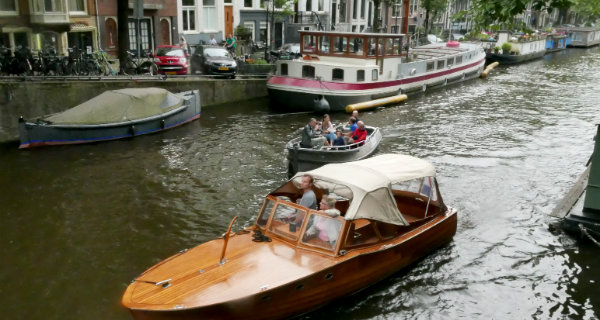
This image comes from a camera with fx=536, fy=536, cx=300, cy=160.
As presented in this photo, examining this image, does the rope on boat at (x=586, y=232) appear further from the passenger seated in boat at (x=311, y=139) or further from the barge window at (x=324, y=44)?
the barge window at (x=324, y=44)

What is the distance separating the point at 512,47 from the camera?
47688mm

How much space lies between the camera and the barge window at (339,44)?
88.8ft

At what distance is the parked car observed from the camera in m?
26.5

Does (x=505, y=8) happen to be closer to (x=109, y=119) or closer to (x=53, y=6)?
(x=109, y=119)

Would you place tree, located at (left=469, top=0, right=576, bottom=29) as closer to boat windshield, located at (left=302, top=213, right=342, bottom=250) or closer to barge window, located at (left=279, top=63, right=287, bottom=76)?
boat windshield, located at (left=302, top=213, right=342, bottom=250)

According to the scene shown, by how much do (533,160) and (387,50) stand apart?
37.4 feet

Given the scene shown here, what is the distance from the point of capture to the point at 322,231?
9.40m

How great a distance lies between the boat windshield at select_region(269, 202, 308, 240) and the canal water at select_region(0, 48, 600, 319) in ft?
4.79

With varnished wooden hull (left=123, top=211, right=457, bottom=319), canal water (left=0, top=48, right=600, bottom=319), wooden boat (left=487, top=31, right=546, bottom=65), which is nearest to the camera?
varnished wooden hull (left=123, top=211, right=457, bottom=319)

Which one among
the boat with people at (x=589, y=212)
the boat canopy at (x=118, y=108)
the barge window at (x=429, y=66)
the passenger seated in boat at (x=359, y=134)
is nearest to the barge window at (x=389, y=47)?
the barge window at (x=429, y=66)

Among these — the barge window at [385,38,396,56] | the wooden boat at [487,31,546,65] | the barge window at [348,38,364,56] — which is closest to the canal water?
the barge window at [348,38,364,56]

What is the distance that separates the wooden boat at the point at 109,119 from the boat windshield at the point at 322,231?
39.6ft

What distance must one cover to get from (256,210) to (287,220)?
4017mm

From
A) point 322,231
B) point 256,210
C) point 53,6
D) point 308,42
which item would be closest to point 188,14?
point 53,6
